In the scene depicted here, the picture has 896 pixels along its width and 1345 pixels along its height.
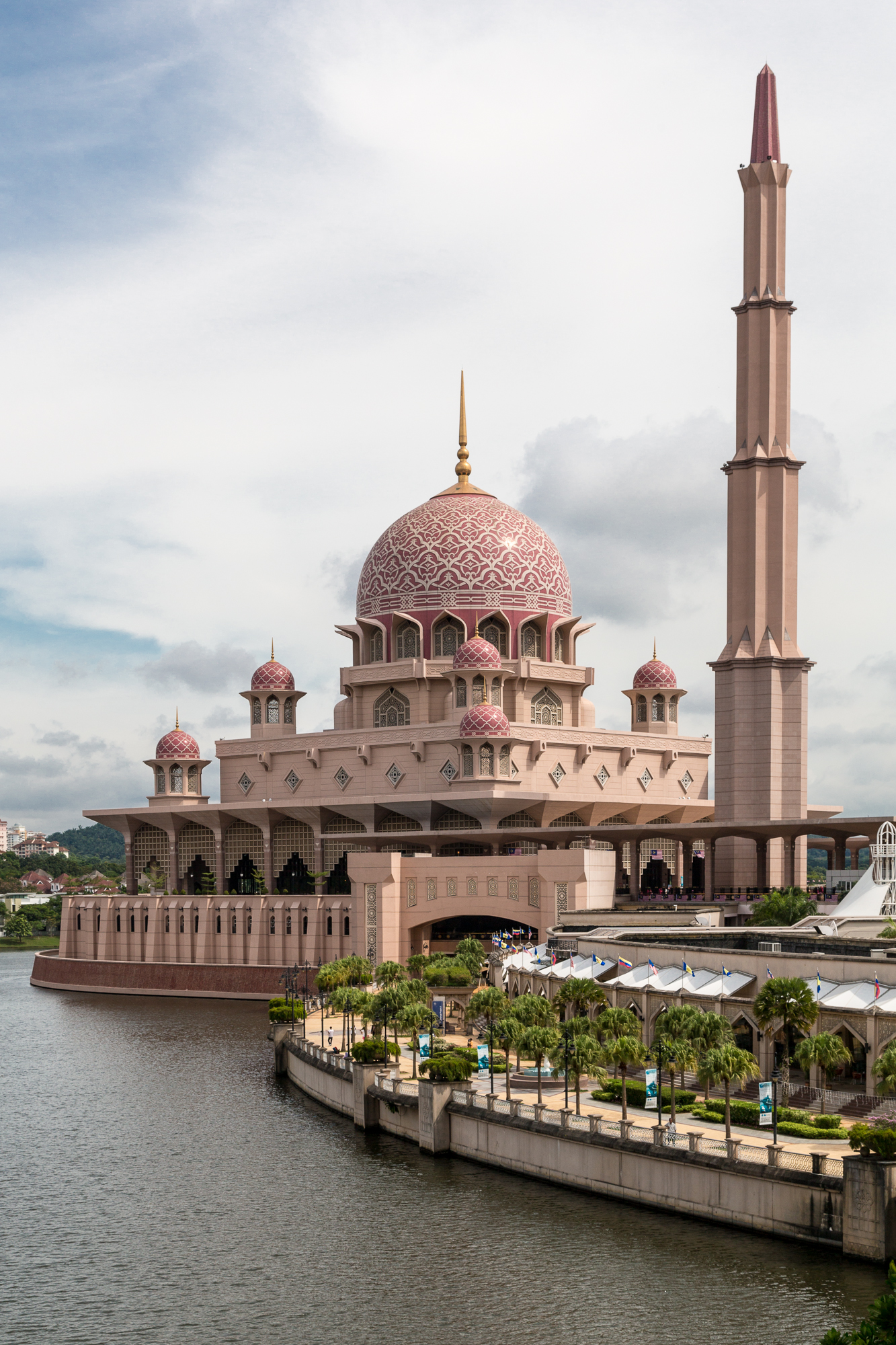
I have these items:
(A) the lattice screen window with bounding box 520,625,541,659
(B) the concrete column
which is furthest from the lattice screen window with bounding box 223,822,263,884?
(B) the concrete column

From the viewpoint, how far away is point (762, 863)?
7812cm

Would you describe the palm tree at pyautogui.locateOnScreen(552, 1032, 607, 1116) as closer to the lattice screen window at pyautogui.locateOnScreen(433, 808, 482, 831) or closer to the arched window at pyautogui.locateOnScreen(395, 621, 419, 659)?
the lattice screen window at pyautogui.locateOnScreen(433, 808, 482, 831)

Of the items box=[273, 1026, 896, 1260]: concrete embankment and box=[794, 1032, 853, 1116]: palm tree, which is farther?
box=[794, 1032, 853, 1116]: palm tree

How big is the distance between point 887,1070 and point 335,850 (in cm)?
5497

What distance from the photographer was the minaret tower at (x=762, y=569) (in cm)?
7575

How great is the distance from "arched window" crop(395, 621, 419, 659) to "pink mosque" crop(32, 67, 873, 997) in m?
0.13

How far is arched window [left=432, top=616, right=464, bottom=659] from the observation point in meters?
89.6

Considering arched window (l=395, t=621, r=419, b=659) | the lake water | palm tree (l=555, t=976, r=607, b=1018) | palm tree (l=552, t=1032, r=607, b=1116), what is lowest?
the lake water

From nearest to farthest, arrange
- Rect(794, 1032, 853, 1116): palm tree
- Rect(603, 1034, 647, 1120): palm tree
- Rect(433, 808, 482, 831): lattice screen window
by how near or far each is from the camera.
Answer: Rect(794, 1032, 853, 1116): palm tree
Rect(603, 1034, 647, 1120): palm tree
Rect(433, 808, 482, 831): lattice screen window

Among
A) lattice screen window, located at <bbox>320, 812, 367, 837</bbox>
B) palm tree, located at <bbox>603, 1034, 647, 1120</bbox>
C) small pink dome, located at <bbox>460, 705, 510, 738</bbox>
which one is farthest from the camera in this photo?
lattice screen window, located at <bbox>320, 812, 367, 837</bbox>

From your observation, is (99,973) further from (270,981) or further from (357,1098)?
(357,1098)

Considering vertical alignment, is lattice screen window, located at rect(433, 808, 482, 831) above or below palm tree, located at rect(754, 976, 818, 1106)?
above

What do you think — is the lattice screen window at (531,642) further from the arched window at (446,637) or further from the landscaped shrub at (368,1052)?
the landscaped shrub at (368,1052)

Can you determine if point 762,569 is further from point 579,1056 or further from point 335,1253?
Result: point 335,1253
